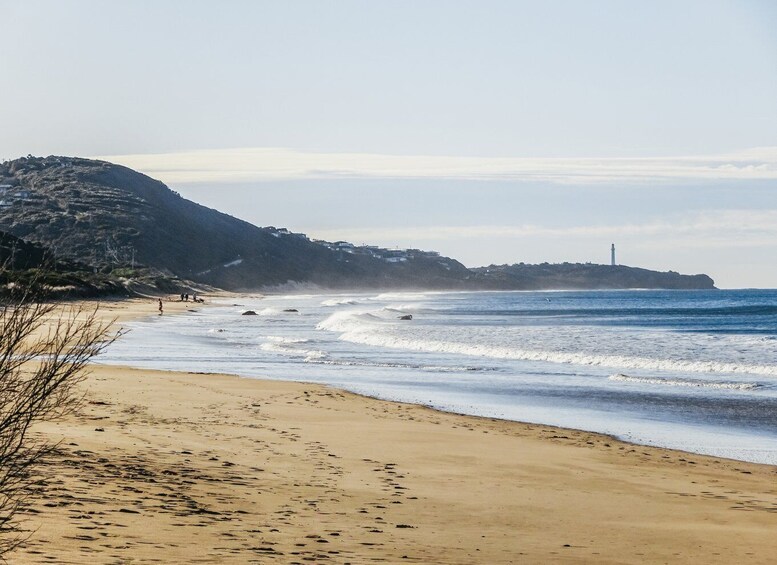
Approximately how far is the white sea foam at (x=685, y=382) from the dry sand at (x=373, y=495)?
9224 mm

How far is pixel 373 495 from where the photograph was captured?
10.5 metres

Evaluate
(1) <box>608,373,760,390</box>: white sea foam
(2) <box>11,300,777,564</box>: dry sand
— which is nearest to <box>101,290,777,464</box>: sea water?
(1) <box>608,373,760,390</box>: white sea foam

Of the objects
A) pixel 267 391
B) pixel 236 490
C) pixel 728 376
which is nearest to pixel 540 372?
pixel 728 376

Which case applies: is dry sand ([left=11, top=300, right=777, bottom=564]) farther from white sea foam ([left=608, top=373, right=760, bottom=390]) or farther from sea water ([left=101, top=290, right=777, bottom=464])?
white sea foam ([left=608, top=373, right=760, bottom=390])

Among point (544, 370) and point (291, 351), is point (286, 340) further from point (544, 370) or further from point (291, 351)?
point (544, 370)

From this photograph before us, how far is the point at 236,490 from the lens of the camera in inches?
396

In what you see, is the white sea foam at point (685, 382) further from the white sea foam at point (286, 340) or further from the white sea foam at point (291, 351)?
the white sea foam at point (286, 340)

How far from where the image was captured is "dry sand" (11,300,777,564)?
804cm

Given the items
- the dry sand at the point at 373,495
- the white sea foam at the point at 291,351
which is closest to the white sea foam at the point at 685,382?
the dry sand at the point at 373,495

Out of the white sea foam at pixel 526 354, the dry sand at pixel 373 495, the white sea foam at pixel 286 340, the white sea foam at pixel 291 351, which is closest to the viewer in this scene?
the dry sand at pixel 373 495

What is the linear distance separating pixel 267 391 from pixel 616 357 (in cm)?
1514

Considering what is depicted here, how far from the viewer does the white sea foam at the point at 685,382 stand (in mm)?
24395

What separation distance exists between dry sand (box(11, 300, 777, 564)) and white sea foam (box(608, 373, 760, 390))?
9224 mm

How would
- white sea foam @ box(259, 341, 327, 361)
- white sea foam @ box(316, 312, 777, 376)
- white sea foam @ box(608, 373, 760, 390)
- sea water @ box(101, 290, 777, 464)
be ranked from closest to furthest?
sea water @ box(101, 290, 777, 464), white sea foam @ box(608, 373, 760, 390), white sea foam @ box(316, 312, 777, 376), white sea foam @ box(259, 341, 327, 361)
